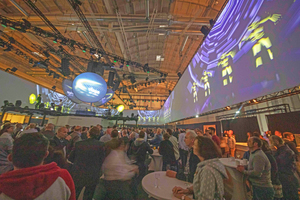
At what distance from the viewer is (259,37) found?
2.06m

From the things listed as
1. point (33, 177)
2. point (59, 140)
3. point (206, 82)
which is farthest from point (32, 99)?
point (206, 82)

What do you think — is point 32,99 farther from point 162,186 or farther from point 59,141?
point 162,186

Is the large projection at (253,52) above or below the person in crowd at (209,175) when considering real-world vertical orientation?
above

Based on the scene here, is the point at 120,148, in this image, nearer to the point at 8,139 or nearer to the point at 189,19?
the point at 8,139

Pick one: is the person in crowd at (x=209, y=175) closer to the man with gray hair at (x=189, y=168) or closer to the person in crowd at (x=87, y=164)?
the man with gray hair at (x=189, y=168)

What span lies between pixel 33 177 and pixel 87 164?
1238 mm

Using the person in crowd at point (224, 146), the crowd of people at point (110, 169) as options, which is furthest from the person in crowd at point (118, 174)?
the person in crowd at point (224, 146)

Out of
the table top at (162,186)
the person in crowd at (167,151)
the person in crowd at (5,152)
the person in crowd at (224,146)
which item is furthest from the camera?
the person in crowd at (224,146)

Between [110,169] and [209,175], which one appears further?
[110,169]

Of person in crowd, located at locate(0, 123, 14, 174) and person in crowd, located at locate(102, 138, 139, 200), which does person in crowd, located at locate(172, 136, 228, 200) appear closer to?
person in crowd, located at locate(102, 138, 139, 200)

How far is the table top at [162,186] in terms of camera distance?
3.77 ft

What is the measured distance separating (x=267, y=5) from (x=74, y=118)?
12.9 m

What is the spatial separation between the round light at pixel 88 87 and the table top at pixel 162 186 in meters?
5.44

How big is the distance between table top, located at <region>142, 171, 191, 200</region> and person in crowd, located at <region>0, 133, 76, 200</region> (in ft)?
2.48
